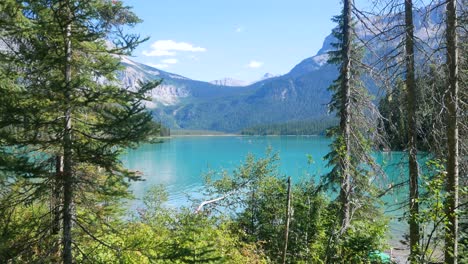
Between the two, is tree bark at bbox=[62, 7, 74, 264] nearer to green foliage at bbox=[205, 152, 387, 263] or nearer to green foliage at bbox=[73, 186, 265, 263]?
green foliage at bbox=[73, 186, 265, 263]

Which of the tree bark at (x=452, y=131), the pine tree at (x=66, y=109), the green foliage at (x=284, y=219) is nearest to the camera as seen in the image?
the tree bark at (x=452, y=131)

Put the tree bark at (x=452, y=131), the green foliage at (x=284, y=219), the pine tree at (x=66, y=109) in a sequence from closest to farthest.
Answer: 1. the tree bark at (x=452, y=131)
2. the pine tree at (x=66, y=109)
3. the green foliage at (x=284, y=219)

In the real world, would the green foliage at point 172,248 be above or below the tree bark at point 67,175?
below

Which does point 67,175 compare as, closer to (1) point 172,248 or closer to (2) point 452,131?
(1) point 172,248

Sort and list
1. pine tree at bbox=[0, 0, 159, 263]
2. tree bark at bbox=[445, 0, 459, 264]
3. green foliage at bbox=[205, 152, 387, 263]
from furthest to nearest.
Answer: green foliage at bbox=[205, 152, 387, 263]
pine tree at bbox=[0, 0, 159, 263]
tree bark at bbox=[445, 0, 459, 264]

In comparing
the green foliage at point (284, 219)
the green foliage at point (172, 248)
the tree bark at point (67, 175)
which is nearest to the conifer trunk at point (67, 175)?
the tree bark at point (67, 175)

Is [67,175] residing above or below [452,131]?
below

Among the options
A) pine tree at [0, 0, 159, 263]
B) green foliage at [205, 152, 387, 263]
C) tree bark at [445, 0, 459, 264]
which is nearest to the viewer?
tree bark at [445, 0, 459, 264]

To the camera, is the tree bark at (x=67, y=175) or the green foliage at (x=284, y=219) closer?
the tree bark at (x=67, y=175)

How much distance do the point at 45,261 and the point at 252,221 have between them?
8647 mm

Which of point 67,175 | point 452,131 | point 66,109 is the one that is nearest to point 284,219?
point 452,131

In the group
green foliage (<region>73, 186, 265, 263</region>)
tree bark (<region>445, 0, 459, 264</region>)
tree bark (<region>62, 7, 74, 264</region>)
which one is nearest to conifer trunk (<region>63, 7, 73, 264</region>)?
tree bark (<region>62, 7, 74, 264</region>)

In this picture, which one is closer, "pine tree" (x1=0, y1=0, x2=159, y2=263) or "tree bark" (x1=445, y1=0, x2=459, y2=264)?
"tree bark" (x1=445, y1=0, x2=459, y2=264)

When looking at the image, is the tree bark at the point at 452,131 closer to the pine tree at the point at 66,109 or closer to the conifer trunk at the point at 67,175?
the pine tree at the point at 66,109
